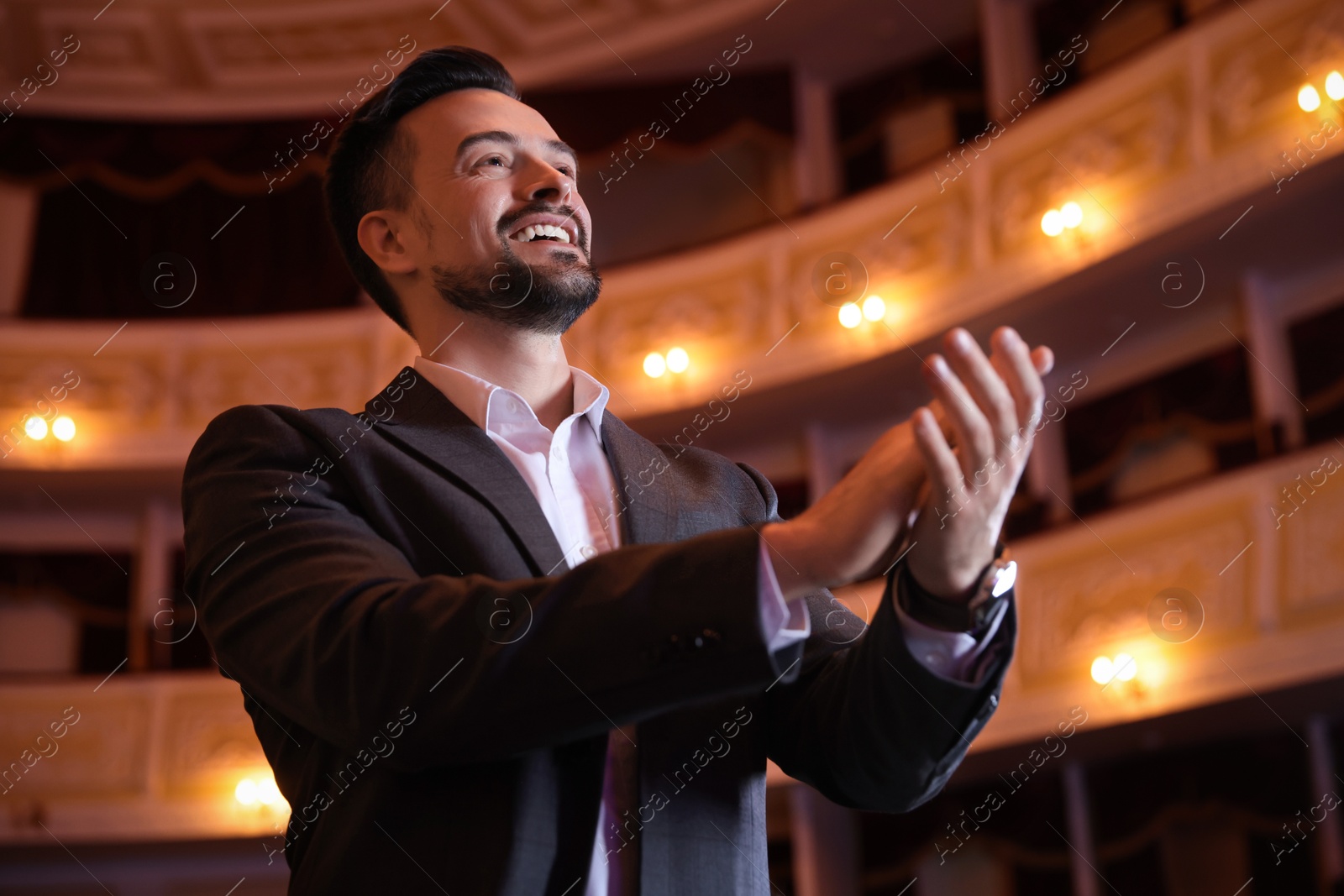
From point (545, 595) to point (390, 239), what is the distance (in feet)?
2.71

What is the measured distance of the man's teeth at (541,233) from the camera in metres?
1.62

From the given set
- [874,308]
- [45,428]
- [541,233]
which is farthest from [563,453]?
[45,428]

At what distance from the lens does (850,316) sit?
960 cm

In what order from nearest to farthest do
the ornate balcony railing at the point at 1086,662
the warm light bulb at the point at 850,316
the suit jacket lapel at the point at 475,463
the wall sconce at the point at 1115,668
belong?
the suit jacket lapel at the point at 475,463, the ornate balcony railing at the point at 1086,662, the wall sconce at the point at 1115,668, the warm light bulb at the point at 850,316

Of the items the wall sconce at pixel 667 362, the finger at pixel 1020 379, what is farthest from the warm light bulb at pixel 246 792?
the finger at pixel 1020 379

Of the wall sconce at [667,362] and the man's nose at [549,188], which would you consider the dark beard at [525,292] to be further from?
the wall sconce at [667,362]

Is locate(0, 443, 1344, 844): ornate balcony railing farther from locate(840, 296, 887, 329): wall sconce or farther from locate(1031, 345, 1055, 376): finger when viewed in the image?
locate(1031, 345, 1055, 376): finger

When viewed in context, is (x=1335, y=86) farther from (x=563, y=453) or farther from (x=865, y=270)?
(x=563, y=453)

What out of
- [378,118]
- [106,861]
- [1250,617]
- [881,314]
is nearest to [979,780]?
[1250,617]

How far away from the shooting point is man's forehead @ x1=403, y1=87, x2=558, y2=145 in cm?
172

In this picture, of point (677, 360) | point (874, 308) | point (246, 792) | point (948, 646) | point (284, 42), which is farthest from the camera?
point (284, 42)

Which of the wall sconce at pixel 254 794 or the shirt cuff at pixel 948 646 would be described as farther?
the wall sconce at pixel 254 794

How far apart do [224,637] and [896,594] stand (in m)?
0.67

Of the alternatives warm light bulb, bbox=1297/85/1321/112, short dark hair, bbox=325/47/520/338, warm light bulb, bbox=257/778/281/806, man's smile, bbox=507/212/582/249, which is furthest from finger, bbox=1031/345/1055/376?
warm light bulb, bbox=257/778/281/806
